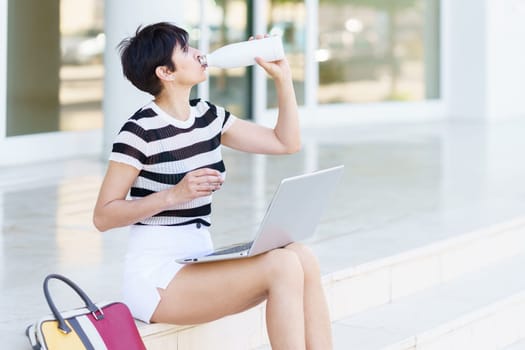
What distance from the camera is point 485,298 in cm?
443

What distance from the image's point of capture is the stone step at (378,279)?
338cm

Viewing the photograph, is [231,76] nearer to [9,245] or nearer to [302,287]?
[9,245]

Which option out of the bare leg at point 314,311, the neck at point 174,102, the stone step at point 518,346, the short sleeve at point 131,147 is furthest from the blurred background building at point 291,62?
the bare leg at point 314,311

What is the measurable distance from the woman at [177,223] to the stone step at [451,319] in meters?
0.74

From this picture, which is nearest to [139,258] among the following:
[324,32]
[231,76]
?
[231,76]

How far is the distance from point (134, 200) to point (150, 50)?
1.50 feet

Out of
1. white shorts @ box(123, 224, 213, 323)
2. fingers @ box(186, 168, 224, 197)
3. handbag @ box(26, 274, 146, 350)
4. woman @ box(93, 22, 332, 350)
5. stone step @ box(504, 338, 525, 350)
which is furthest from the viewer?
stone step @ box(504, 338, 525, 350)

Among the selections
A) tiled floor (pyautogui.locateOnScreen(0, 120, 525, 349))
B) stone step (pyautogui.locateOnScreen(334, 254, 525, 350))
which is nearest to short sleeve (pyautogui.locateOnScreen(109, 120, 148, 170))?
tiled floor (pyautogui.locateOnScreen(0, 120, 525, 349))

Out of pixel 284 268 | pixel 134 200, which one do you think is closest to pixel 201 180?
pixel 134 200

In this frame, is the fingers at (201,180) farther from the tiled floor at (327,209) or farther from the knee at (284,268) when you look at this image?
the tiled floor at (327,209)

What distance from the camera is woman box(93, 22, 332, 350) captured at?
2979mm

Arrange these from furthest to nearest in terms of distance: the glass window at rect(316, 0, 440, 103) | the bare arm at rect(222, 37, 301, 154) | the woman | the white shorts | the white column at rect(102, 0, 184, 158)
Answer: the glass window at rect(316, 0, 440, 103) < the white column at rect(102, 0, 184, 158) < the bare arm at rect(222, 37, 301, 154) < the white shorts < the woman

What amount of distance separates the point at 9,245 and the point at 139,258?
1.62m

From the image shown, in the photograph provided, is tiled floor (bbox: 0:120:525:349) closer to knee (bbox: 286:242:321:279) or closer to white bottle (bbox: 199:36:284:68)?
knee (bbox: 286:242:321:279)
